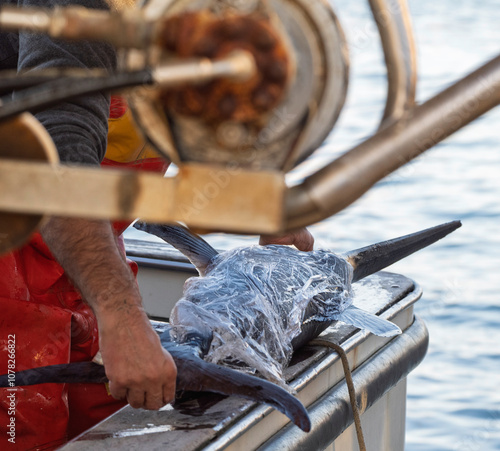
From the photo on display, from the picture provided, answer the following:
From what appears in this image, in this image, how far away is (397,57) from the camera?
0.81 m

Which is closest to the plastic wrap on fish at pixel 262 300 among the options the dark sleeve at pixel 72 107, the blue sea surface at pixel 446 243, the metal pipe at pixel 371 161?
the blue sea surface at pixel 446 243

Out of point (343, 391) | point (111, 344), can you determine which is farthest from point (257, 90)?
point (343, 391)

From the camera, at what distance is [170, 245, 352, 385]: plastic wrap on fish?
7.50ft

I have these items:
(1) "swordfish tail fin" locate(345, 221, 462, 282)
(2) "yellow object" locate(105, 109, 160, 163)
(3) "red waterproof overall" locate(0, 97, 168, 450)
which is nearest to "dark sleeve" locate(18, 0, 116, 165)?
(3) "red waterproof overall" locate(0, 97, 168, 450)

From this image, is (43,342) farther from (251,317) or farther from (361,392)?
(361,392)

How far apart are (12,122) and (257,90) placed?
24 cm

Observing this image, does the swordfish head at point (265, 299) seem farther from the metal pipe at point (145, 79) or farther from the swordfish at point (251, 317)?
the metal pipe at point (145, 79)

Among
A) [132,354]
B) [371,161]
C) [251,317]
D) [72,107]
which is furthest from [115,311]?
[371,161]

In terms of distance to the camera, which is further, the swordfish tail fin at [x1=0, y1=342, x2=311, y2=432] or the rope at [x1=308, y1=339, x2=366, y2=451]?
the rope at [x1=308, y1=339, x2=366, y2=451]

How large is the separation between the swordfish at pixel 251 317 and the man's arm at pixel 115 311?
0.48 feet

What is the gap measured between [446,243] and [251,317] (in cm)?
582

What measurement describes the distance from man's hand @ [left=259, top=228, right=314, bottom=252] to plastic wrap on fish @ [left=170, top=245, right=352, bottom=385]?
7.8 inches

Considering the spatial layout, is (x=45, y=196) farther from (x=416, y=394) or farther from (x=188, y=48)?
(x=416, y=394)

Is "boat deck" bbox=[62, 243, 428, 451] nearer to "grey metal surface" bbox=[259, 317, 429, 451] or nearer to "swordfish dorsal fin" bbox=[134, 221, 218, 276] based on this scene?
"grey metal surface" bbox=[259, 317, 429, 451]
